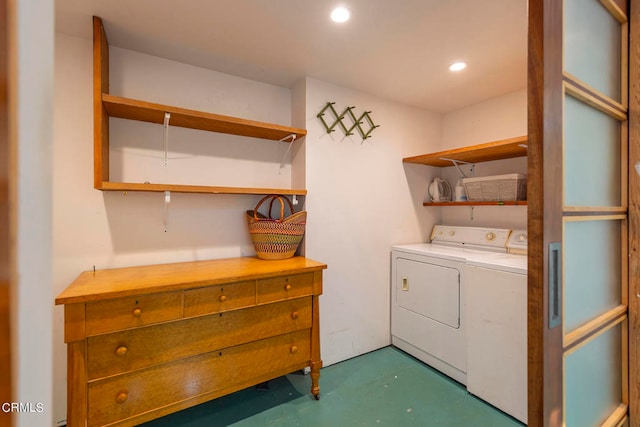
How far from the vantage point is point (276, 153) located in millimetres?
2355

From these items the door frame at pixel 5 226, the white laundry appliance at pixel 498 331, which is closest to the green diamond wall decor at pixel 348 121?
the white laundry appliance at pixel 498 331

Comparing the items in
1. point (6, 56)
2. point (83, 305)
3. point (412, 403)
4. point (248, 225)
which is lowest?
point (412, 403)

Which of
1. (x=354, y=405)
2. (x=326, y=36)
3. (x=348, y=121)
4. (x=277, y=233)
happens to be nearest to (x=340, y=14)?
(x=326, y=36)

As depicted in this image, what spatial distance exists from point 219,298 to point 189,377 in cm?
43

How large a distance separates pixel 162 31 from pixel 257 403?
2.35m

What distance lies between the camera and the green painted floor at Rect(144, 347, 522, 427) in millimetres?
1729

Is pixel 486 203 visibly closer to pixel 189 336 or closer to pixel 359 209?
pixel 359 209

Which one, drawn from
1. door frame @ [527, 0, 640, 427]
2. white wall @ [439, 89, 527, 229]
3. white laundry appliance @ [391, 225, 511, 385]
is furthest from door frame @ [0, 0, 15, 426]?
white wall @ [439, 89, 527, 229]

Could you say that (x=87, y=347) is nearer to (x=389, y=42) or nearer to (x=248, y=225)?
(x=248, y=225)

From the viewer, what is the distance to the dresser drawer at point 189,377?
134 cm

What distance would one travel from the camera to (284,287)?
1790 mm

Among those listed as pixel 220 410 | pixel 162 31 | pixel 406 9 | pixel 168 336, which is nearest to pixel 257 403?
pixel 220 410

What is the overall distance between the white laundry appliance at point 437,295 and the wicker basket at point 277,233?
1.05 meters

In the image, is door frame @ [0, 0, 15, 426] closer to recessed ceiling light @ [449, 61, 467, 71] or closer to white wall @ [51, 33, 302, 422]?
white wall @ [51, 33, 302, 422]
